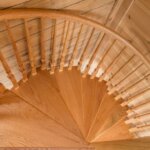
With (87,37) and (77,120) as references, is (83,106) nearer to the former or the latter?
(77,120)

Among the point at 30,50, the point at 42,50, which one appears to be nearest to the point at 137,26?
the point at 42,50

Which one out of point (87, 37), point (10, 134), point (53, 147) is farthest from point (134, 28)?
point (10, 134)

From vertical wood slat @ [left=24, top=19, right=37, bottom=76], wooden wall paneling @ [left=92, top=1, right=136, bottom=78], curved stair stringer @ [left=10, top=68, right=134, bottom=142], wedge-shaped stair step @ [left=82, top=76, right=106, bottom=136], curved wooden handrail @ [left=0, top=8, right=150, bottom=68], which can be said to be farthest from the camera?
wedge-shaped stair step @ [left=82, top=76, right=106, bottom=136]

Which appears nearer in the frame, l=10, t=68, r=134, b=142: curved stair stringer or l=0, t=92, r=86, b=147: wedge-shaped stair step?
l=0, t=92, r=86, b=147: wedge-shaped stair step

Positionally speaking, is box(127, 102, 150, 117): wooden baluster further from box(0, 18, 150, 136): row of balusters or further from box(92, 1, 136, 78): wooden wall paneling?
box(92, 1, 136, 78): wooden wall paneling

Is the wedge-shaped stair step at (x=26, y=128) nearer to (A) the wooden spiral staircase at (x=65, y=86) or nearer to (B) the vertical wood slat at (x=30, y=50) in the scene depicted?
(A) the wooden spiral staircase at (x=65, y=86)

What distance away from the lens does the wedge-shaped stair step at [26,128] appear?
2213mm

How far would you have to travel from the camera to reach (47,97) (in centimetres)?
252

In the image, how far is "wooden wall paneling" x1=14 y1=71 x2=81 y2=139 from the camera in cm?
244

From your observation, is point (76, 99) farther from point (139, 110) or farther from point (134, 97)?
point (139, 110)

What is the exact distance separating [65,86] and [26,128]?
65 cm

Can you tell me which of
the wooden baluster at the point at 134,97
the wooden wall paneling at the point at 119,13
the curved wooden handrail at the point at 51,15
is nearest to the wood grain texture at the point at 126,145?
the wooden baluster at the point at 134,97

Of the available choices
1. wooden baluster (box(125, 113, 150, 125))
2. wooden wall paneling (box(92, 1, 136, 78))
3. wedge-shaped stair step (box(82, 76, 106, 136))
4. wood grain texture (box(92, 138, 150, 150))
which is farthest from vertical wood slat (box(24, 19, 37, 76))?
wooden baluster (box(125, 113, 150, 125))

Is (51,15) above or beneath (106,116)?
above
